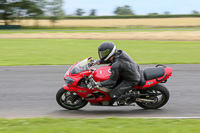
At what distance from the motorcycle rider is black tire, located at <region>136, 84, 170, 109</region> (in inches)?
18.7

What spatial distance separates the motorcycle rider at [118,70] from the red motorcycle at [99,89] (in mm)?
149

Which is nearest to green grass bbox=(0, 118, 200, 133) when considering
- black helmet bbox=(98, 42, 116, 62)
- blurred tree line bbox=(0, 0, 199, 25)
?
black helmet bbox=(98, 42, 116, 62)

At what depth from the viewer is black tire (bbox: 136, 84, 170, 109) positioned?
7180mm

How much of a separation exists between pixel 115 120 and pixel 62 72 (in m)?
6.23

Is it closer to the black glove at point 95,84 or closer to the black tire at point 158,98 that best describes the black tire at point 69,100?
the black glove at point 95,84

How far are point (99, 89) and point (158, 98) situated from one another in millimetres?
1473

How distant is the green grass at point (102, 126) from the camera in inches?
209

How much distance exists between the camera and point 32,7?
52.8 meters

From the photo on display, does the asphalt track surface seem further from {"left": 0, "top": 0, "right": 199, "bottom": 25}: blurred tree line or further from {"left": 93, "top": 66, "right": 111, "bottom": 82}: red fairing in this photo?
{"left": 0, "top": 0, "right": 199, "bottom": 25}: blurred tree line

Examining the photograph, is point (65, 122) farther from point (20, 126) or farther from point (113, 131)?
point (113, 131)

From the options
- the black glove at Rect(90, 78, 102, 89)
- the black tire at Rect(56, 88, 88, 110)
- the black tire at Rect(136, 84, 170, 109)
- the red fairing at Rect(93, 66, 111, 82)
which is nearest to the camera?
the black glove at Rect(90, 78, 102, 89)

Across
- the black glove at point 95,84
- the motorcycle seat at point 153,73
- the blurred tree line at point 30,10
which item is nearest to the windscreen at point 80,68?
the black glove at point 95,84

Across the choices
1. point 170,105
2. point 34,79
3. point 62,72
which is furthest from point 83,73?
point 62,72

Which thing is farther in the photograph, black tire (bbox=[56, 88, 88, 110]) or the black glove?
black tire (bbox=[56, 88, 88, 110])
